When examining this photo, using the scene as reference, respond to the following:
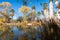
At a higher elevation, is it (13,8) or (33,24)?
(13,8)

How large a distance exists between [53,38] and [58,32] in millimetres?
201

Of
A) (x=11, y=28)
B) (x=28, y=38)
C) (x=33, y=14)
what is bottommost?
→ (x=28, y=38)

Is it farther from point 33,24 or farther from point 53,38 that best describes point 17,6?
point 53,38

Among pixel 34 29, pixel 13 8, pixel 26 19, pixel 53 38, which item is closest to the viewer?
pixel 53 38

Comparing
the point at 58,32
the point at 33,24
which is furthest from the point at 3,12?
the point at 58,32

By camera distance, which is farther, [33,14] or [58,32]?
[33,14]

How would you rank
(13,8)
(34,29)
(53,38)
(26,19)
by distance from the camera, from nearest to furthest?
(53,38) → (34,29) → (26,19) → (13,8)

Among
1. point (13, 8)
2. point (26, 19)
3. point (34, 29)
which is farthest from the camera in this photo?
point (13, 8)

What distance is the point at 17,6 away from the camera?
16.3 ft

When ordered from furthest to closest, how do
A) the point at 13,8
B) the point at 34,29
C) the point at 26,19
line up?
the point at 13,8, the point at 26,19, the point at 34,29

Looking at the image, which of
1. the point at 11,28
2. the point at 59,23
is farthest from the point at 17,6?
the point at 59,23

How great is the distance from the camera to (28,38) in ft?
14.0

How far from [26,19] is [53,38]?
108cm

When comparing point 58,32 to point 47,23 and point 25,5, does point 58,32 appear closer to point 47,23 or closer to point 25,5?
point 47,23
